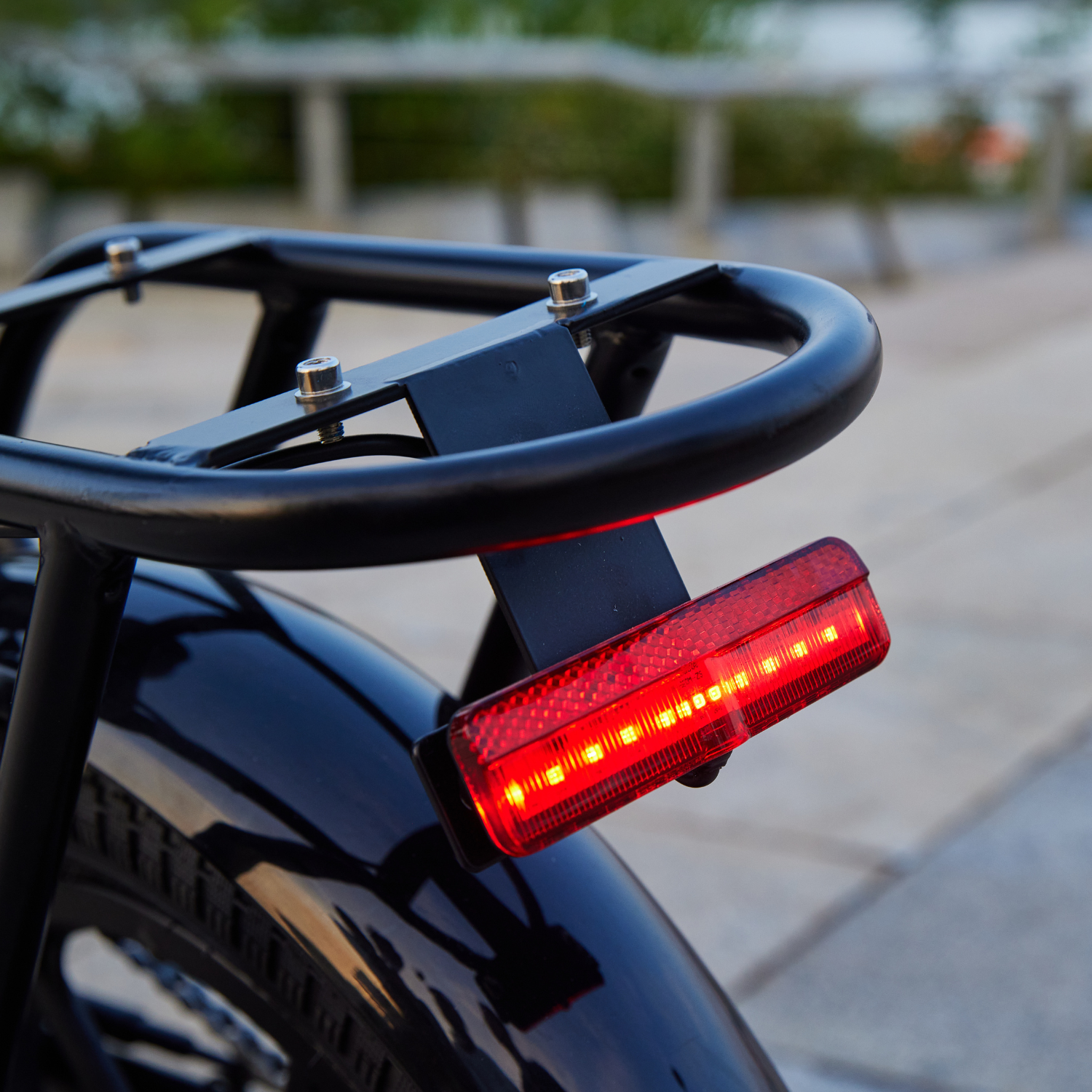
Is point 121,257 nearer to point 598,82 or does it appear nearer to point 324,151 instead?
point 598,82

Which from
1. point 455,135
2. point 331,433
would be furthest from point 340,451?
point 455,135

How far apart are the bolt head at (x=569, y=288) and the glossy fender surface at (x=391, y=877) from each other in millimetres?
406

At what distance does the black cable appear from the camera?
82 centimetres

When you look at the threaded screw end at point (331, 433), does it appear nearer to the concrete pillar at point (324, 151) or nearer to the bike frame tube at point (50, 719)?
the bike frame tube at point (50, 719)

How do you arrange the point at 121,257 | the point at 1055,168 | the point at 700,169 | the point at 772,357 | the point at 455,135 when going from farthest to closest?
the point at 1055,168 → the point at 455,135 → the point at 700,169 → the point at 772,357 → the point at 121,257

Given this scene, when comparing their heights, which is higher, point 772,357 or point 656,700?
point 772,357

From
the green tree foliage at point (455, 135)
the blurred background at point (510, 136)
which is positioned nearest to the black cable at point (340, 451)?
the blurred background at point (510, 136)

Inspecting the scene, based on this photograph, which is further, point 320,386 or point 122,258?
point 122,258

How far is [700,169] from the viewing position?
875 cm

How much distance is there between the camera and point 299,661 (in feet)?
3.85

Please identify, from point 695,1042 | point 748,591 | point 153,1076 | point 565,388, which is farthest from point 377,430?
point 153,1076

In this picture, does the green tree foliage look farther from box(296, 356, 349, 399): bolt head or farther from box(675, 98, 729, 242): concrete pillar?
box(296, 356, 349, 399): bolt head

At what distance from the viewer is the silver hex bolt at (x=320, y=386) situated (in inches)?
32.1

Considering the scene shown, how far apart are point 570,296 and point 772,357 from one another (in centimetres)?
376
